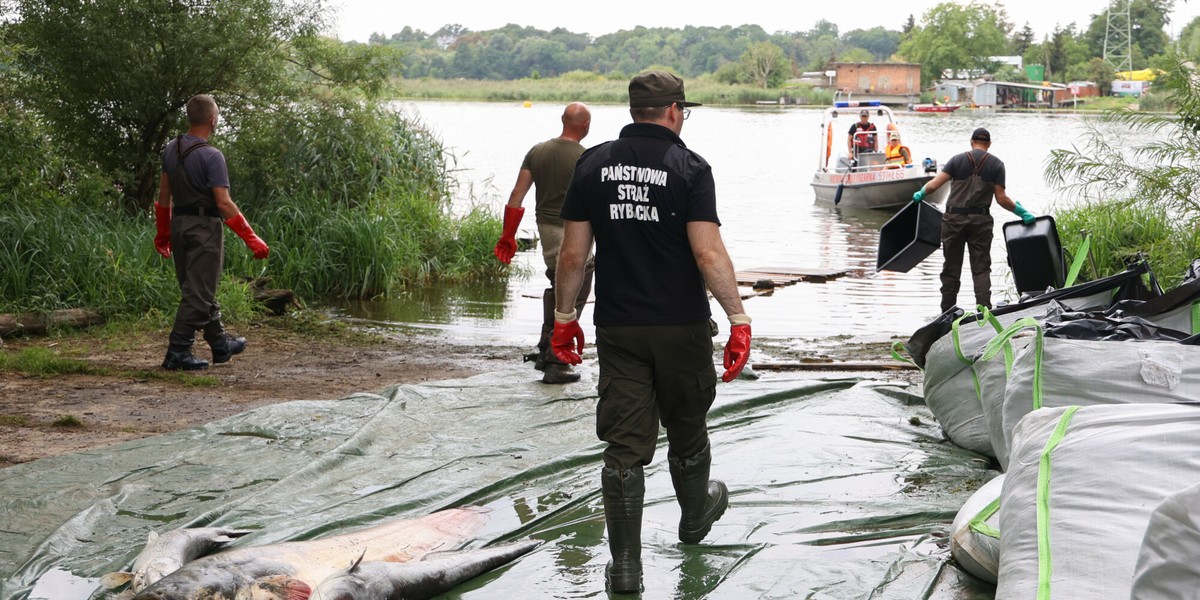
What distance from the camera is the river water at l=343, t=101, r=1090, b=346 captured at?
35.4ft

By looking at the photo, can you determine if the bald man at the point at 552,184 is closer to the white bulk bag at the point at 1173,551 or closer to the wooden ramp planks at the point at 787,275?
the white bulk bag at the point at 1173,551

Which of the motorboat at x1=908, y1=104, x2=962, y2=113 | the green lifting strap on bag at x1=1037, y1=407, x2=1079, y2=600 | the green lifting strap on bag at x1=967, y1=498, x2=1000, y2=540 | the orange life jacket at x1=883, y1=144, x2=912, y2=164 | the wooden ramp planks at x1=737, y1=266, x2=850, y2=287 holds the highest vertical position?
the motorboat at x1=908, y1=104, x2=962, y2=113

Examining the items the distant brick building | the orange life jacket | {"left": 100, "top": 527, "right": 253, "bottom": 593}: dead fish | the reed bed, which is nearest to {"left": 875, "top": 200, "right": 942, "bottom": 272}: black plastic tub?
{"left": 100, "top": 527, "right": 253, "bottom": 593}: dead fish

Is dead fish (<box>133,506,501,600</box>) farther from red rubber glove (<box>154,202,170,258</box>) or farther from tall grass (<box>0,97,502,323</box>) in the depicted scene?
tall grass (<box>0,97,502,323</box>)

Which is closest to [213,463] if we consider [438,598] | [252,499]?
[252,499]

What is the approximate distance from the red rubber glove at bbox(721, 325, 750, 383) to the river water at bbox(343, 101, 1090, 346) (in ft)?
17.2

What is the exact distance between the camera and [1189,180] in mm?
8141

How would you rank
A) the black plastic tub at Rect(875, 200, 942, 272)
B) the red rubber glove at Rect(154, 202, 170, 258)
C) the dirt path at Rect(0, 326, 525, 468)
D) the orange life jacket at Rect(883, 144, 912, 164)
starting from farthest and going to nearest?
the orange life jacket at Rect(883, 144, 912, 164)
the black plastic tub at Rect(875, 200, 942, 272)
the red rubber glove at Rect(154, 202, 170, 258)
the dirt path at Rect(0, 326, 525, 468)

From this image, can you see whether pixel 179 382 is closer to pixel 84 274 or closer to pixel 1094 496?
pixel 84 274

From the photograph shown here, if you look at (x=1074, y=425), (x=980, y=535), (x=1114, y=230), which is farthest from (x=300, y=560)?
(x=1114, y=230)

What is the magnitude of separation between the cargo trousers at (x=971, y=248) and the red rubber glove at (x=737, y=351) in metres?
6.47

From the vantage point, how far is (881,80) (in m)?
76.2

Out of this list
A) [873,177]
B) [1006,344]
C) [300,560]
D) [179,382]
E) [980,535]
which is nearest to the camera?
[980,535]

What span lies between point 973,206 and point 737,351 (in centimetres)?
668
